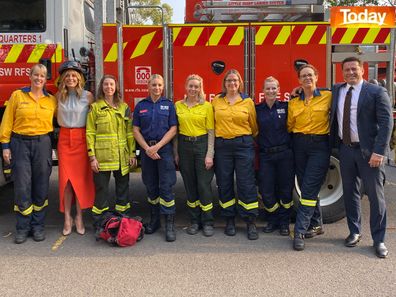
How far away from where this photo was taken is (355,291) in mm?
3412

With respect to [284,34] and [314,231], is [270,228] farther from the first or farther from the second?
[284,34]

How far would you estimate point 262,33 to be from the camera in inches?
194

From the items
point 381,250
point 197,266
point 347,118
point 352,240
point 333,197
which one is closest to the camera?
point 197,266

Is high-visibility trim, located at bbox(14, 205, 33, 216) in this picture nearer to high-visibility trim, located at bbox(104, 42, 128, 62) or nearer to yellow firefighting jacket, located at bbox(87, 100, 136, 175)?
yellow firefighting jacket, located at bbox(87, 100, 136, 175)

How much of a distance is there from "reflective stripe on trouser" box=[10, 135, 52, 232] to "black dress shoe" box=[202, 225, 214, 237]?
1694mm

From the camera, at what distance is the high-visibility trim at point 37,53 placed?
5020 mm

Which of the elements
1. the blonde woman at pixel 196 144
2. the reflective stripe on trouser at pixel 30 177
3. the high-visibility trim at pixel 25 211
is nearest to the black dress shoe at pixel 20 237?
the reflective stripe on trouser at pixel 30 177

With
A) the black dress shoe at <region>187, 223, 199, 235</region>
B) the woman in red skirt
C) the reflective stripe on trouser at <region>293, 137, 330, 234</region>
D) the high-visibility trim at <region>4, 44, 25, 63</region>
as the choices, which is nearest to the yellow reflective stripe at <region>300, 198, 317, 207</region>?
the reflective stripe on trouser at <region>293, 137, 330, 234</region>

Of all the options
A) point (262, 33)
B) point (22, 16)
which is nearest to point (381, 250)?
point (262, 33)

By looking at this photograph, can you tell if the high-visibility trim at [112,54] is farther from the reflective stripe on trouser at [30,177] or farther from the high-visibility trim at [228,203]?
the high-visibility trim at [228,203]

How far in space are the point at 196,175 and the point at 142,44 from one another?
1.55m

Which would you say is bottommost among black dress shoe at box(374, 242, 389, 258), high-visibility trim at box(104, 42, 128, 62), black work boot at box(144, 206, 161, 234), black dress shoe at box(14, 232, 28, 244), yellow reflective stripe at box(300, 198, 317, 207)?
black dress shoe at box(374, 242, 389, 258)

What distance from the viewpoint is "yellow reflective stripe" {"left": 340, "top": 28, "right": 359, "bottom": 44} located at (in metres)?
4.89

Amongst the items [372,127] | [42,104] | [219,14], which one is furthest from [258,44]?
[42,104]
